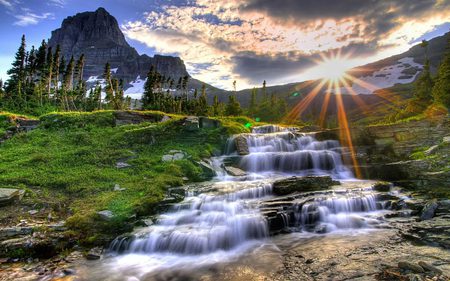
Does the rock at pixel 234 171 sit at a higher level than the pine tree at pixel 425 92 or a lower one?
lower

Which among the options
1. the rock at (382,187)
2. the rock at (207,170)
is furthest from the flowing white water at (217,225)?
the rock at (207,170)

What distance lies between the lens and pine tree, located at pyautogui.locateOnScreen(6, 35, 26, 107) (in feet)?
222

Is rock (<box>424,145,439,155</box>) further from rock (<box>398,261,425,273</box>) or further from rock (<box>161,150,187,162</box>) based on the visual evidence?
rock (<box>161,150,187,162</box>)

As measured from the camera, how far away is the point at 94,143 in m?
25.4

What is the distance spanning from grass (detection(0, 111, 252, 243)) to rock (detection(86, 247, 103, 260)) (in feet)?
2.13

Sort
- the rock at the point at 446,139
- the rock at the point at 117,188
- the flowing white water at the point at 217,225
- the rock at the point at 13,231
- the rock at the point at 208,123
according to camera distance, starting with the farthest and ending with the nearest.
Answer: the rock at the point at 208,123 → the rock at the point at 446,139 → the rock at the point at 117,188 → the rock at the point at 13,231 → the flowing white water at the point at 217,225

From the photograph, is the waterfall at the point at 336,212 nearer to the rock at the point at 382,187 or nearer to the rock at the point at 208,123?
the rock at the point at 382,187

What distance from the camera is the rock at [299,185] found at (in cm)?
1667

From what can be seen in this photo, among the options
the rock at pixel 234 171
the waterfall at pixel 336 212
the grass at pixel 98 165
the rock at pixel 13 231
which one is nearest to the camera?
the rock at pixel 13 231

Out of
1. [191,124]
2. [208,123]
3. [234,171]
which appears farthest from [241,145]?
[191,124]

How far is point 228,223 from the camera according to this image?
530 inches

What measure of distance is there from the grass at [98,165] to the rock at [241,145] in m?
1.61

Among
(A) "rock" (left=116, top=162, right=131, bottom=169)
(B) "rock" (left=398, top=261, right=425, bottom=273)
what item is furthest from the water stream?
(A) "rock" (left=116, top=162, right=131, bottom=169)

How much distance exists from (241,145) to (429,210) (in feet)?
52.7
